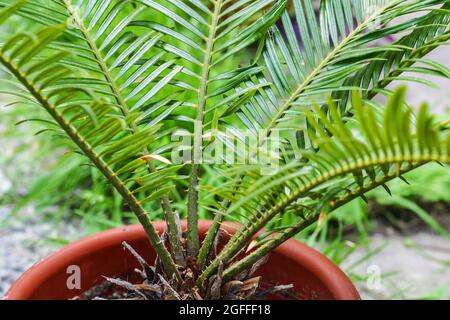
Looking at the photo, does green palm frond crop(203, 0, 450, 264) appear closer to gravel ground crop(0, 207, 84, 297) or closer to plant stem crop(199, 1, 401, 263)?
plant stem crop(199, 1, 401, 263)

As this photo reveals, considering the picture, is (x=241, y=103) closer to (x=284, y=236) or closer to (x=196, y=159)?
(x=196, y=159)

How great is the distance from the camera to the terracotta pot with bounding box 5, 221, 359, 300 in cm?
94

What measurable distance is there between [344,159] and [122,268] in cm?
53

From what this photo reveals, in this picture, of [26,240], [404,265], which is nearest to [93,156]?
[26,240]

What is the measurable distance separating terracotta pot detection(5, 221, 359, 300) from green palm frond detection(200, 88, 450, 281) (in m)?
0.14

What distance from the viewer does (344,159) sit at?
667 millimetres

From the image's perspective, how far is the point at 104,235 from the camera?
104cm

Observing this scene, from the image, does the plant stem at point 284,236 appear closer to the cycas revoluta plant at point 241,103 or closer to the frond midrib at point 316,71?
the cycas revoluta plant at point 241,103

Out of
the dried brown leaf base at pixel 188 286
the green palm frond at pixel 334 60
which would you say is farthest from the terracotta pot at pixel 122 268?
the green palm frond at pixel 334 60

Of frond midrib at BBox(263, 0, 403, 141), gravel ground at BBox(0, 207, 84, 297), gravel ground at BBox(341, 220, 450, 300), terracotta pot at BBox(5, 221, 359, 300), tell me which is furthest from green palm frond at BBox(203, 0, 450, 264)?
gravel ground at BBox(0, 207, 84, 297)

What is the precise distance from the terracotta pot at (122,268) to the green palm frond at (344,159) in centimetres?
14

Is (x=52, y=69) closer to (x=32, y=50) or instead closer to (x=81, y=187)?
(x=32, y=50)

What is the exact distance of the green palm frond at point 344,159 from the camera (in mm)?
598

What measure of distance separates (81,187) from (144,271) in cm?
91
